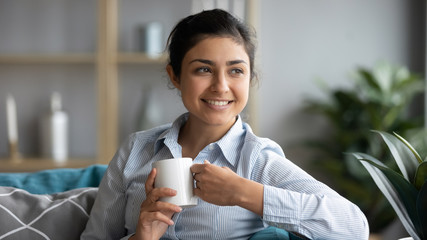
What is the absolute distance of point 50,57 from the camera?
11.7ft

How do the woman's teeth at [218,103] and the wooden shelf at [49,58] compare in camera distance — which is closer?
the woman's teeth at [218,103]

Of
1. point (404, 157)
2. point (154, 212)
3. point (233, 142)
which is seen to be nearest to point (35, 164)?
point (233, 142)

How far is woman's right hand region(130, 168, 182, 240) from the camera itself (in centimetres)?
114

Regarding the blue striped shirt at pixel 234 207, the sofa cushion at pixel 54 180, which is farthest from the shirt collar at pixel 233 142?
the sofa cushion at pixel 54 180

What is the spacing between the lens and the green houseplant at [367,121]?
333cm

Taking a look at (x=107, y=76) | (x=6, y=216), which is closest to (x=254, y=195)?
(x=6, y=216)

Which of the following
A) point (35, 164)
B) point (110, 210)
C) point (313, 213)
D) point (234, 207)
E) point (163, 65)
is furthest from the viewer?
point (163, 65)

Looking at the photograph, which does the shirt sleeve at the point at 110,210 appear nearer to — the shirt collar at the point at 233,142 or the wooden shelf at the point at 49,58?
the shirt collar at the point at 233,142

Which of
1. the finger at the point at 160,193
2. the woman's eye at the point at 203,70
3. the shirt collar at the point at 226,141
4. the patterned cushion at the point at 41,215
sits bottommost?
the patterned cushion at the point at 41,215

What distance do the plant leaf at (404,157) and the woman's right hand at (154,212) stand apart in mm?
432

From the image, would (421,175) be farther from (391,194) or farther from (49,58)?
(49,58)

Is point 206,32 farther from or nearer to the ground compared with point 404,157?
farther from the ground

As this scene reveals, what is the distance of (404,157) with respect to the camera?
116cm

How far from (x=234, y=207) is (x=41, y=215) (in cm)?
55
